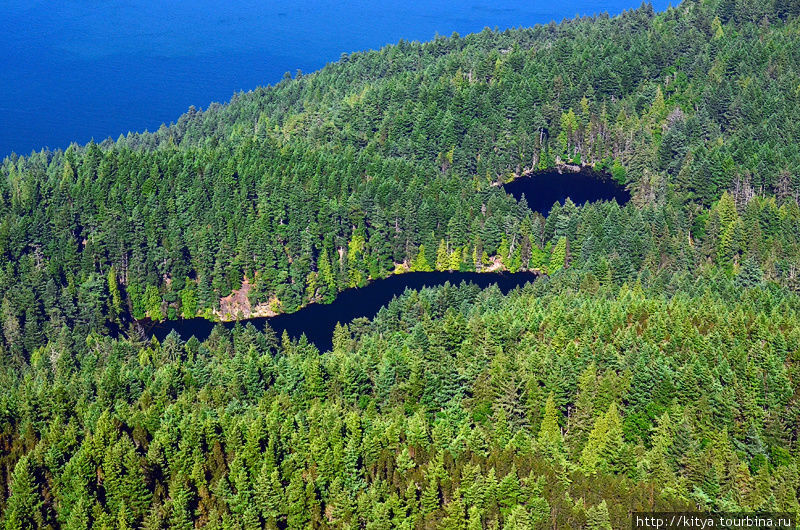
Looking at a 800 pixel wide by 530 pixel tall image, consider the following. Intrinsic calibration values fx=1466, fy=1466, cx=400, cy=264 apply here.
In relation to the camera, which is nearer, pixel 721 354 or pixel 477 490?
pixel 477 490

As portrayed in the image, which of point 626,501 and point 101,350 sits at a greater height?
point 101,350

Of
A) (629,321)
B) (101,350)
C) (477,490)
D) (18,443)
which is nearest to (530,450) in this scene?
(477,490)

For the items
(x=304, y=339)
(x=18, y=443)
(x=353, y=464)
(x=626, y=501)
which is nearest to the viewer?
(x=626, y=501)

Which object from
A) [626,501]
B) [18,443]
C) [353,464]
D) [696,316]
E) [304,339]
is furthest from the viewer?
[304,339]

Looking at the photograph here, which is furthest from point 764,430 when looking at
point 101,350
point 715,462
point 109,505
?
point 101,350

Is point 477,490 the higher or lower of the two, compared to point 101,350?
lower

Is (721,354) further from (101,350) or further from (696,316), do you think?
(101,350)

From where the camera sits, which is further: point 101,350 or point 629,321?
point 101,350

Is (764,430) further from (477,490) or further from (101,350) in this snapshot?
(101,350)

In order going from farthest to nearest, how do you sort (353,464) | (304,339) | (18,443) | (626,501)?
(304,339), (18,443), (353,464), (626,501)
